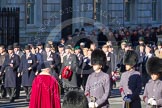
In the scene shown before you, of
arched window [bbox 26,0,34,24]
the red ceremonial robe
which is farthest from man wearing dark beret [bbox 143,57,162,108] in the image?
arched window [bbox 26,0,34,24]

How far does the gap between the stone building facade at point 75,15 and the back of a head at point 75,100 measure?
91.6 ft

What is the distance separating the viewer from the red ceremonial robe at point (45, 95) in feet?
44.1

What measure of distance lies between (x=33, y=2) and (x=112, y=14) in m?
5.17

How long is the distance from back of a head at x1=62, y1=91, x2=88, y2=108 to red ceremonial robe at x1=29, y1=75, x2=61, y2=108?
442cm

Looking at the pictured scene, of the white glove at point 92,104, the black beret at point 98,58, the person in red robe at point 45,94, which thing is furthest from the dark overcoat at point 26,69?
the white glove at point 92,104

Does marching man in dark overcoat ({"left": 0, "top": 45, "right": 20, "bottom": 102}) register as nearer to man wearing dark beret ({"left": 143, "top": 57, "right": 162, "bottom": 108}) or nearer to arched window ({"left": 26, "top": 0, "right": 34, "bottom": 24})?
man wearing dark beret ({"left": 143, "top": 57, "right": 162, "bottom": 108})

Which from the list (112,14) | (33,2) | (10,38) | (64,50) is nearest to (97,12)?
(112,14)

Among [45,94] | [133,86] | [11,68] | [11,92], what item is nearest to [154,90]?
[133,86]

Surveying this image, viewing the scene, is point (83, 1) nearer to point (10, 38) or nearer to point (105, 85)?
point (10, 38)

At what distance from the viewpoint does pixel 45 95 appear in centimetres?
1347

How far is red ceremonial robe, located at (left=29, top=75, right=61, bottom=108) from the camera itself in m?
13.4

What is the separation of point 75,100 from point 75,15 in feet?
104

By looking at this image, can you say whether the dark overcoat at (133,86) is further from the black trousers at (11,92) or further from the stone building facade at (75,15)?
the stone building facade at (75,15)

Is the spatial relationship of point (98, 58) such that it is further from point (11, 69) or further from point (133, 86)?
point (11, 69)
